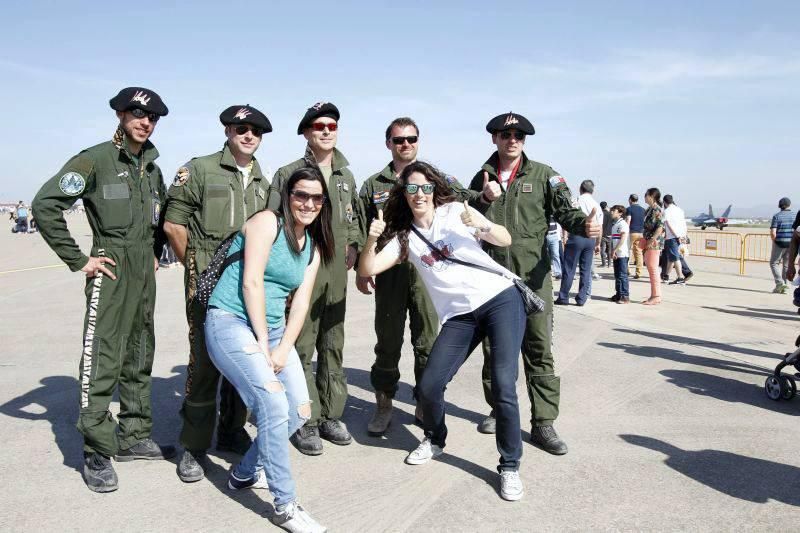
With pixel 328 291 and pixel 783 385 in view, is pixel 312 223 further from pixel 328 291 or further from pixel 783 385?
pixel 783 385

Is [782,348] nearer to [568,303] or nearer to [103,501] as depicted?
[568,303]

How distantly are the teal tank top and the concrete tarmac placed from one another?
1121mm

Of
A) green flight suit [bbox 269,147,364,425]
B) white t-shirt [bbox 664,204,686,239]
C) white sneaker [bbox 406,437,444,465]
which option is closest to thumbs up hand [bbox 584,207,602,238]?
green flight suit [bbox 269,147,364,425]

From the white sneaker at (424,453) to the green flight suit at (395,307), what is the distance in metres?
0.54

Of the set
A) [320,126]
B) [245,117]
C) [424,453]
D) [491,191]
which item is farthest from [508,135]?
[424,453]

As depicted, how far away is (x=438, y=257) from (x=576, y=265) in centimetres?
801

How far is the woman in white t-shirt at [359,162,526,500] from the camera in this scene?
12.4ft

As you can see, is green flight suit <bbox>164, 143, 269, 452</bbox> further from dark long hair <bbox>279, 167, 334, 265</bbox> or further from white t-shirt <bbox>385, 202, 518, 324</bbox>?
white t-shirt <bbox>385, 202, 518, 324</bbox>

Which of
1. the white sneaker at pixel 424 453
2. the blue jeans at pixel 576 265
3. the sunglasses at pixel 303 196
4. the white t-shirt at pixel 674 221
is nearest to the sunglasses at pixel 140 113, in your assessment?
the sunglasses at pixel 303 196

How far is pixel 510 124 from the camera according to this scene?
4602mm

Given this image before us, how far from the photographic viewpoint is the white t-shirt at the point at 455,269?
12.7ft

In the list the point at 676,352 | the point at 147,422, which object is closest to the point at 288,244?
the point at 147,422

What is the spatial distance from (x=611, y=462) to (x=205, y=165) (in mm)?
3344

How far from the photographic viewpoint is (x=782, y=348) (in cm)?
772
